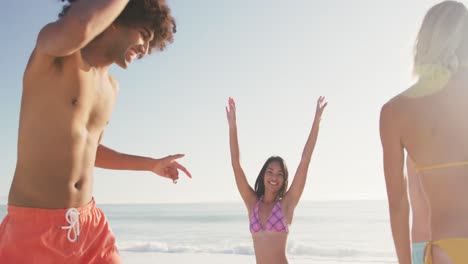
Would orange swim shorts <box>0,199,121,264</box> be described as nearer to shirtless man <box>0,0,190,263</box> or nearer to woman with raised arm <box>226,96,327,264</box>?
shirtless man <box>0,0,190,263</box>

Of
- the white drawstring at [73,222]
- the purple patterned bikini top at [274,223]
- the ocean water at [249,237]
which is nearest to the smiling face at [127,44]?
the white drawstring at [73,222]

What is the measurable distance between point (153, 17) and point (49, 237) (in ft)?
4.29

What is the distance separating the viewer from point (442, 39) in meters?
2.38

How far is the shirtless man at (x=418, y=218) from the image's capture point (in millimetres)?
3236

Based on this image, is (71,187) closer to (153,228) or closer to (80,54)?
(80,54)

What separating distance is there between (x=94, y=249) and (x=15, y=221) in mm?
397

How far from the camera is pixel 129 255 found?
1401cm

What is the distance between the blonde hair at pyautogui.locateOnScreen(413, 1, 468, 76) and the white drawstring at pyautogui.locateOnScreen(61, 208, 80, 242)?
1.70m

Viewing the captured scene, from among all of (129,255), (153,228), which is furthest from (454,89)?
(153,228)

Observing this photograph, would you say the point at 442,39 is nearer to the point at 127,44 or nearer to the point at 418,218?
the point at 418,218

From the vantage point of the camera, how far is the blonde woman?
2.25m

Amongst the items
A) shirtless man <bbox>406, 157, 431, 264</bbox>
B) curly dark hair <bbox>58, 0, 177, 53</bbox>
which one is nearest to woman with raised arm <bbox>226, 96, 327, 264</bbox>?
shirtless man <bbox>406, 157, 431, 264</bbox>

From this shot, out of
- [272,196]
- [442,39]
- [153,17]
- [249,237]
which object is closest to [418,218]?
[442,39]

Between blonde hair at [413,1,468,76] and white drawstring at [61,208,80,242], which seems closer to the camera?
blonde hair at [413,1,468,76]
